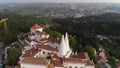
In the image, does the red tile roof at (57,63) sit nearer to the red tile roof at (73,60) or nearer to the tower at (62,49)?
the red tile roof at (73,60)

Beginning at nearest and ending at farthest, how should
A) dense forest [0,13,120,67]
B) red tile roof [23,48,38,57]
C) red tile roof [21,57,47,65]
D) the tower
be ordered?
red tile roof [21,57,47,65]
the tower
red tile roof [23,48,38,57]
dense forest [0,13,120,67]

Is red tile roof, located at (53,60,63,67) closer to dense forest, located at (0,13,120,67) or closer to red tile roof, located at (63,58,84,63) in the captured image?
red tile roof, located at (63,58,84,63)

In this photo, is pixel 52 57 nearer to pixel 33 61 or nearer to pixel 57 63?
pixel 57 63

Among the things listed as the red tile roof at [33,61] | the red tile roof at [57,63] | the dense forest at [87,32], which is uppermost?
the red tile roof at [33,61]

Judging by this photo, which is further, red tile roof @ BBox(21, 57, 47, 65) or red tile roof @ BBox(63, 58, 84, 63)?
red tile roof @ BBox(63, 58, 84, 63)

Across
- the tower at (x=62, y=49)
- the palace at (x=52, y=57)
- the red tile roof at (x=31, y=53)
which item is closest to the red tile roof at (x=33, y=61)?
the palace at (x=52, y=57)

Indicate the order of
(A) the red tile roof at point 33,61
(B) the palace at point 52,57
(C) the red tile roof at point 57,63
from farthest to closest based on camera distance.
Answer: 1. (C) the red tile roof at point 57,63
2. (B) the palace at point 52,57
3. (A) the red tile roof at point 33,61

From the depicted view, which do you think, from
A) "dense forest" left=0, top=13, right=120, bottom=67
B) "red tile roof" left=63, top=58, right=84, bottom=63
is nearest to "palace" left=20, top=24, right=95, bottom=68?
"red tile roof" left=63, top=58, right=84, bottom=63

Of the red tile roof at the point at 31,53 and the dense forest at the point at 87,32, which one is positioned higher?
the red tile roof at the point at 31,53

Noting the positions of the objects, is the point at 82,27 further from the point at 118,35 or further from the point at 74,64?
the point at 74,64

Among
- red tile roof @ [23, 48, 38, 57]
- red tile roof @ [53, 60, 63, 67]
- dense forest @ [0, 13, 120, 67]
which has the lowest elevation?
dense forest @ [0, 13, 120, 67]

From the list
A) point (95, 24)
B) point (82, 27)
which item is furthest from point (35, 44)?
point (95, 24)
